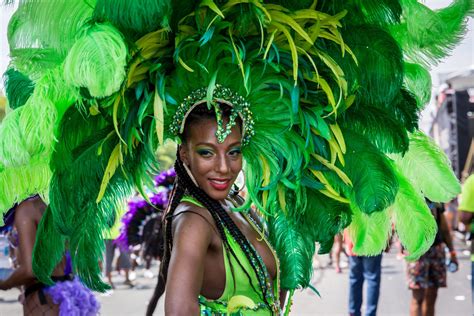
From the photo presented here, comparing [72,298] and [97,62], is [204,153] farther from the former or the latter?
[72,298]

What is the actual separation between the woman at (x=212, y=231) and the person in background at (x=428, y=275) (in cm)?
499

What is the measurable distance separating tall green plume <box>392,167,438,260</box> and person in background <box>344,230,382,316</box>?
4553mm

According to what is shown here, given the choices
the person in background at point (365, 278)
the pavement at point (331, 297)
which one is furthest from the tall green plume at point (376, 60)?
the pavement at point (331, 297)

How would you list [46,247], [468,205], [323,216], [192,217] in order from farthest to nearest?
[468,205] → [323,216] → [46,247] → [192,217]

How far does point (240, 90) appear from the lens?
3113mm

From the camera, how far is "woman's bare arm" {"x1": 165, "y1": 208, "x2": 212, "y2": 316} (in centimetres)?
272

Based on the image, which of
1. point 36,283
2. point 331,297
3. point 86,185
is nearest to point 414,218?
point 86,185

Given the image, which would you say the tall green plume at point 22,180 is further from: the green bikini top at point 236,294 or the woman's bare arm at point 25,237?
the woman's bare arm at point 25,237

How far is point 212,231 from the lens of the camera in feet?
9.68

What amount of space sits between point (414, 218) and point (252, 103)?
900mm

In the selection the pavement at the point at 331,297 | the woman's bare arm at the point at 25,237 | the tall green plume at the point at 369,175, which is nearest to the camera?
the tall green plume at the point at 369,175

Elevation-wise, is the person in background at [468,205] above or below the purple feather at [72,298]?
Answer: above

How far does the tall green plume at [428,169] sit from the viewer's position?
3424 mm

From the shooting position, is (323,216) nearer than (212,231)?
No
